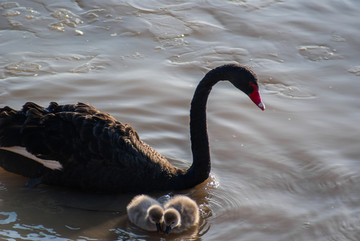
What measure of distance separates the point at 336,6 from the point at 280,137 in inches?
140

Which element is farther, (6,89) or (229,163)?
(6,89)

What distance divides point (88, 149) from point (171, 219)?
892 mm

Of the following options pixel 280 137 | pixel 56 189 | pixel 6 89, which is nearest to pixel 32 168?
pixel 56 189

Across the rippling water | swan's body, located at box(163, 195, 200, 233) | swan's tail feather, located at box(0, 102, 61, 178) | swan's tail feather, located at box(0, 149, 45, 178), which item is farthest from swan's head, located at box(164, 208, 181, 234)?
swan's tail feather, located at box(0, 149, 45, 178)

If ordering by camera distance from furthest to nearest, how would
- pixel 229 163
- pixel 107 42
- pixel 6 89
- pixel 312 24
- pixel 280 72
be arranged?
pixel 312 24 < pixel 107 42 < pixel 280 72 < pixel 6 89 < pixel 229 163

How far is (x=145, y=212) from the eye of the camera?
14.6ft

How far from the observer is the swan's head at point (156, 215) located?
4.36 metres

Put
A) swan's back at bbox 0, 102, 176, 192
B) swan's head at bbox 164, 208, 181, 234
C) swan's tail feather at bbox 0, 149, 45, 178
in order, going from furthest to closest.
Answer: swan's tail feather at bbox 0, 149, 45, 178
swan's back at bbox 0, 102, 176, 192
swan's head at bbox 164, 208, 181, 234

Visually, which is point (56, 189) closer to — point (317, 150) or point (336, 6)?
point (317, 150)

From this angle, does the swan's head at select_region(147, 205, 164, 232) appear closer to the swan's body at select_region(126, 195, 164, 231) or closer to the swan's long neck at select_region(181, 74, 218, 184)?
the swan's body at select_region(126, 195, 164, 231)

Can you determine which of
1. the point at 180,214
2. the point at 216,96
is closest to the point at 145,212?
the point at 180,214

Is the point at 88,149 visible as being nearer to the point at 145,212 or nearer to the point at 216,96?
the point at 145,212

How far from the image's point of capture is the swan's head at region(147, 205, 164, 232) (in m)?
4.36

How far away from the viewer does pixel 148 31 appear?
790 cm
